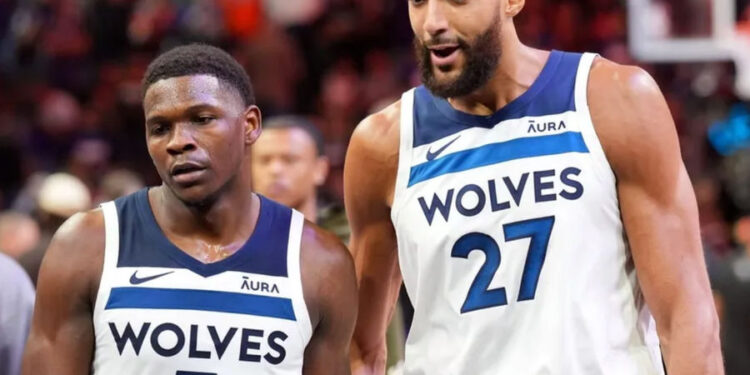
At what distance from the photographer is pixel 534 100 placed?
379cm

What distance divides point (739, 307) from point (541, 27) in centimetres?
417

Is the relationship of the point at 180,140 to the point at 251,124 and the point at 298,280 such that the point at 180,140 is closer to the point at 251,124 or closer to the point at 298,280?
the point at 251,124

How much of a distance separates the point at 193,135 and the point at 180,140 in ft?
0.15

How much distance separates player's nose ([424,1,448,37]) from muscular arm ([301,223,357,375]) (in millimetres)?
629

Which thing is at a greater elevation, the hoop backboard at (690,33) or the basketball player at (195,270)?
the hoop backboard at (690,33)

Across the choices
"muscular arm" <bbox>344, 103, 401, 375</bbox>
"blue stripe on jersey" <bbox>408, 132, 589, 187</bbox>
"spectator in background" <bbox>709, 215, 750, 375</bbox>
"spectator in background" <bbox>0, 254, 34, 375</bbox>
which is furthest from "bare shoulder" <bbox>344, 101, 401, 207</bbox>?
"spectator in background" <bbox>709, 215, 750, 375</bbox>

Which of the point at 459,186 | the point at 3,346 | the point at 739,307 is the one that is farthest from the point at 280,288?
the point at 739,307

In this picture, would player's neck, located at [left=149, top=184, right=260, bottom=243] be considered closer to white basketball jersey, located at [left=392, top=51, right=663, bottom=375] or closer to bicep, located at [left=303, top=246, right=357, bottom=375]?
bicep, located at [left=303, top=246, right=357, bottom=375]

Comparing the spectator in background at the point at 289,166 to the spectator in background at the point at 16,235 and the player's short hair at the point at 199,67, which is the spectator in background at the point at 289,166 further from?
the spectator in background at the point at 16,235

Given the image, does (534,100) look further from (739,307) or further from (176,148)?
(739,307)

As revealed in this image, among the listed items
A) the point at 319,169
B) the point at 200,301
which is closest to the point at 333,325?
the point at 200,301

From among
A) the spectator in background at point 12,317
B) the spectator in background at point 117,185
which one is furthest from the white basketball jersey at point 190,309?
the spectator in background at point 117,185

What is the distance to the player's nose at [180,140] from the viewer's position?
3.59m

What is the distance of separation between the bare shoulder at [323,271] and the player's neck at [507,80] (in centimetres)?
53
